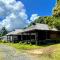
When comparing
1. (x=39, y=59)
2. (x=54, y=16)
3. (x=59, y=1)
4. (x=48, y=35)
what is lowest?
(x=39, y=59)

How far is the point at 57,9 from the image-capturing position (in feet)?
161

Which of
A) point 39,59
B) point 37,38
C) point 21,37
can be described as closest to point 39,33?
point 37,38

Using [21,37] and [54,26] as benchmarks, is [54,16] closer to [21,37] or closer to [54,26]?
[54,26]

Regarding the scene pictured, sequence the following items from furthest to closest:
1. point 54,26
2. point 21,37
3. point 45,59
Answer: point 21,37 → point 54,26 → point 45,59

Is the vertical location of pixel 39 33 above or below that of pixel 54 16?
below

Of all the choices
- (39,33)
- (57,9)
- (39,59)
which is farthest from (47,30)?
(39,59)

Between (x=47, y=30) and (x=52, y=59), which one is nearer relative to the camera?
(x=52, y=59)

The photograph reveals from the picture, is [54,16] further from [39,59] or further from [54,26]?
[39,59]

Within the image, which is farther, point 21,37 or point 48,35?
point 21,37

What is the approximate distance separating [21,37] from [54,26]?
16.9 metres

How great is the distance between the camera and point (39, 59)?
20750 mm

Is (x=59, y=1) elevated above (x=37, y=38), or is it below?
above

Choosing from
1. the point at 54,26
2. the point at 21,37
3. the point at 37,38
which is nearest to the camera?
the point at 37,38

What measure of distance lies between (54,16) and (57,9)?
2.38m
